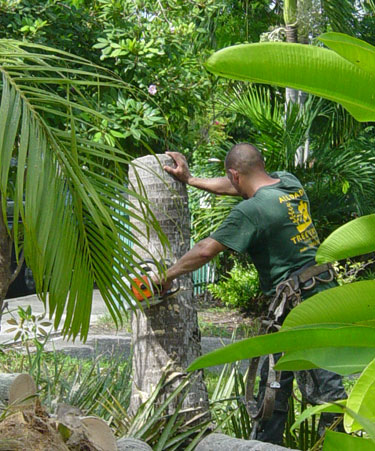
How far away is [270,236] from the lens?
476 cm

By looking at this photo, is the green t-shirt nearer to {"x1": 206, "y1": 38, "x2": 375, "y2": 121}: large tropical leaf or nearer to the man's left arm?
the man's left arm

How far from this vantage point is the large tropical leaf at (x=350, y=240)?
116 centimetres

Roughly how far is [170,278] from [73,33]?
360cm

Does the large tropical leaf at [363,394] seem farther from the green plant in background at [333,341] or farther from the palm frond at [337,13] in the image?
the palm frond at [337,13]

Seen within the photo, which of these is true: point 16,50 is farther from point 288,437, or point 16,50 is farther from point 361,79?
point 288,437

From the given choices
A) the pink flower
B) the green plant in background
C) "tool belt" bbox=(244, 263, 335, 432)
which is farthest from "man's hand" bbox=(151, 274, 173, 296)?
the green plant in background

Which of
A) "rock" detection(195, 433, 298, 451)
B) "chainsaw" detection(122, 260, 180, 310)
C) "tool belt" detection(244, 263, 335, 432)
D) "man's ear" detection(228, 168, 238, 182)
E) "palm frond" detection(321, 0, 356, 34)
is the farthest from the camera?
"palm frond" detection(321, 0, 356, 34)

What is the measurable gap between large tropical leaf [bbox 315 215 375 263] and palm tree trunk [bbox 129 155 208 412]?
3276 millimetres

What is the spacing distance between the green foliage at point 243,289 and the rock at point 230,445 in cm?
904

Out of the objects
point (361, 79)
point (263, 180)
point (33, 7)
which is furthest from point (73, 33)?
point (361, 79)

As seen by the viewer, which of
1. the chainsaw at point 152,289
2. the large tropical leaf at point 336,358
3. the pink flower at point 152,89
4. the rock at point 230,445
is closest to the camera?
the large tropical leaf at point 336,358

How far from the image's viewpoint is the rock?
353 cm

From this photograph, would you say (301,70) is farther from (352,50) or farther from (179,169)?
(179,169)

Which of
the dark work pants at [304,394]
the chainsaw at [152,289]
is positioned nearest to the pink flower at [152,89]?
the chainsaw at [152,289]
